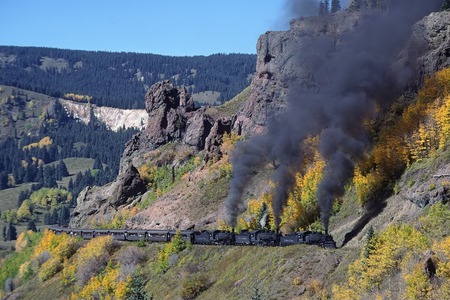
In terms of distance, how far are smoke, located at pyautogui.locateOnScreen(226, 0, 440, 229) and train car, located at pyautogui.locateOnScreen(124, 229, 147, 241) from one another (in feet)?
45.3

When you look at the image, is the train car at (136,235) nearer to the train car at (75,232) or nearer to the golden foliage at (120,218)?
the train car at (75,232)

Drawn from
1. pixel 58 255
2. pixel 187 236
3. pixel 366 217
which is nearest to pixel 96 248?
pixel 58 255

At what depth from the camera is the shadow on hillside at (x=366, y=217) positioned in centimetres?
6728

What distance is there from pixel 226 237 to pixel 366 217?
17.7 m

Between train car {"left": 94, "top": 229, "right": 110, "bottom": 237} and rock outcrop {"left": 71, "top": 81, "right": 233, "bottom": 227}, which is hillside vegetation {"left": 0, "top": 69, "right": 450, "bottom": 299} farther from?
rock outcrop {"left": 71, "top": 81, "right": 233, "bottom": 227}

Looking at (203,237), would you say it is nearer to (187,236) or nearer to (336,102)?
(187,236)

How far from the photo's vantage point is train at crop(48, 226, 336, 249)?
6400cm

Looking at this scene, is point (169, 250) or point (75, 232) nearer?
point (169, 250)

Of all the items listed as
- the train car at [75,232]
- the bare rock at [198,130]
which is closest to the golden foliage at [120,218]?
the train car at [75,232]

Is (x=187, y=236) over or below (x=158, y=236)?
over

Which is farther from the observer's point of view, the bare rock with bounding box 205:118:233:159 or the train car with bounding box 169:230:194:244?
the bare rock with bounding box 205:118:233:159

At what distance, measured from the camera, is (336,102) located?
92312 mm

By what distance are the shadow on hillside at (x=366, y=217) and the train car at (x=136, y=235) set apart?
35.8 meters

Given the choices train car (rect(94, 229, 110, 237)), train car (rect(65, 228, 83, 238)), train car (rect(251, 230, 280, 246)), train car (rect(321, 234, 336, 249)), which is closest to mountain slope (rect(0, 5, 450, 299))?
train car (rect(251, 230, 280, 246))
